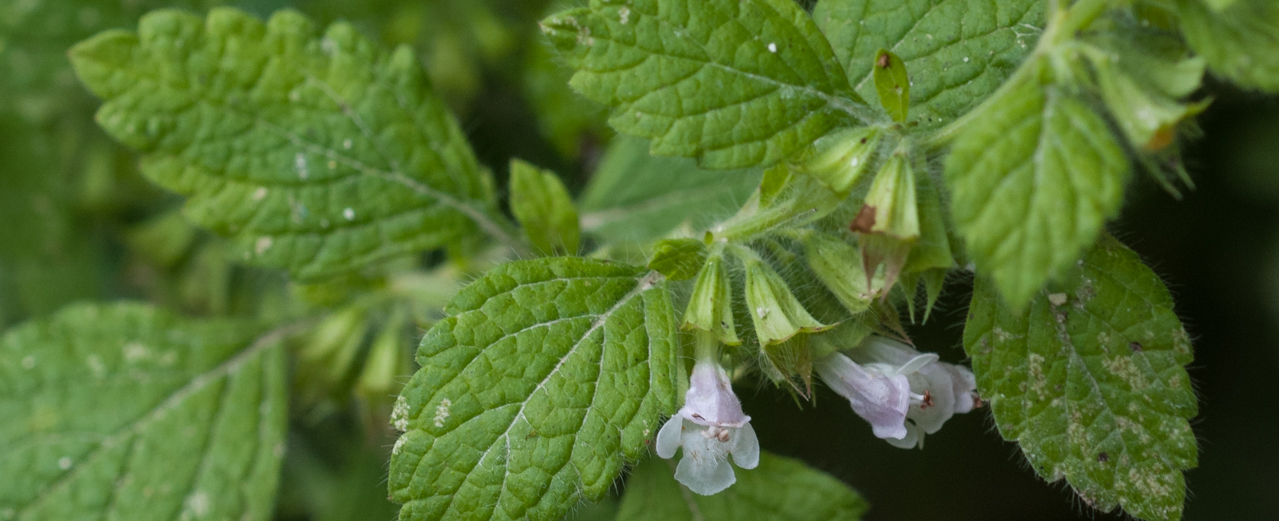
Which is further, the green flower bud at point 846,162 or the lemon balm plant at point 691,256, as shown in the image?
the green flower bud at point 846,162

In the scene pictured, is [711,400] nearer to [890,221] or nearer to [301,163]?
[890,221]

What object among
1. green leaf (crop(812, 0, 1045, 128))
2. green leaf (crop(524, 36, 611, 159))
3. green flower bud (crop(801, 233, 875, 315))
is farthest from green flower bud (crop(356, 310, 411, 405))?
green leaf (crop(812, 0, 1045, 128))

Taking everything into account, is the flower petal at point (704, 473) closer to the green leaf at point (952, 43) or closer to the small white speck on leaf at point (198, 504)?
the green leaf at point (952, 43)

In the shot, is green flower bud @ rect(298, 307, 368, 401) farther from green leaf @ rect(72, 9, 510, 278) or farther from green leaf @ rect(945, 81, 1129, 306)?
green leaf @ rect(945, 81, 1129, 306)

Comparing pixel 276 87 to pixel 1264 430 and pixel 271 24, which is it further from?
pixel 1264 430

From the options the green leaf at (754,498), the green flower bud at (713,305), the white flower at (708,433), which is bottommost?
the green leaf at (754,498)

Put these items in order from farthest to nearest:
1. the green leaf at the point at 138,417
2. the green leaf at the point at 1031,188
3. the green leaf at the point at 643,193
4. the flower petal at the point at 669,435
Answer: the green leaf at the point at 643,193 → the green leaf at the point at 138,417 → the flower petal at the point at 669,435 → the green leaf at the point at 1031,188

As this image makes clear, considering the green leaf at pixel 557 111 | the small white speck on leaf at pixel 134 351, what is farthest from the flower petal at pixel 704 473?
the green leaf at pixel 557 111
